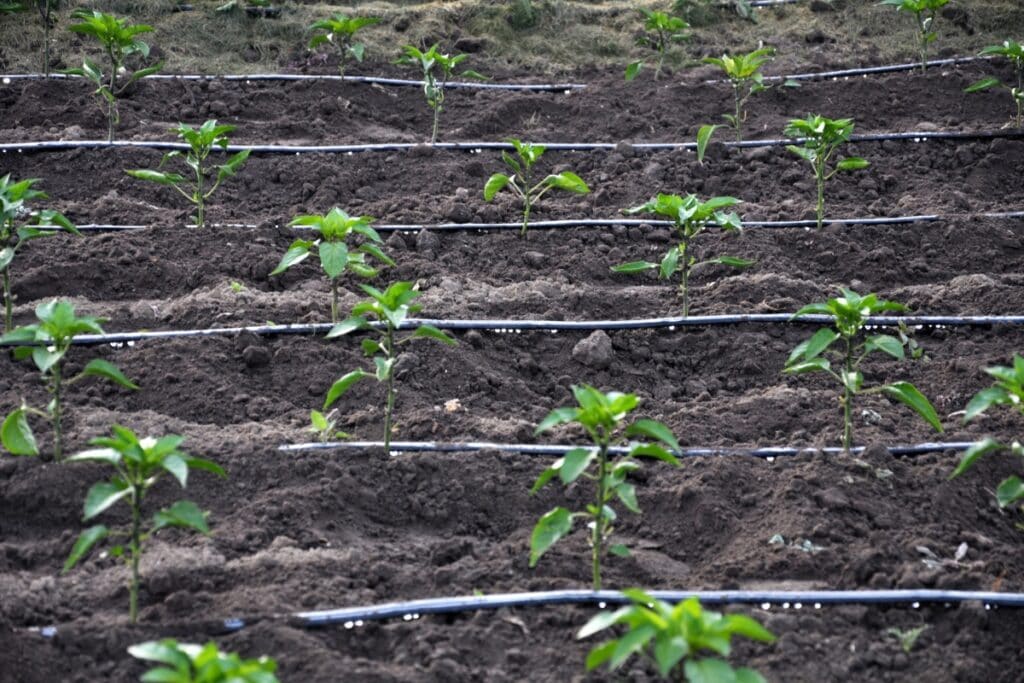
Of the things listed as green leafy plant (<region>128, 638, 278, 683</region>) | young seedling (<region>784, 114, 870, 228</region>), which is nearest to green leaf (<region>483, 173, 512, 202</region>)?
young seedling (<region>784, 114, 870, 228</region>)

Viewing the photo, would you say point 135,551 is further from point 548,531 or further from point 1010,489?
point 1010,489

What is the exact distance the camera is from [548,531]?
10.4ft

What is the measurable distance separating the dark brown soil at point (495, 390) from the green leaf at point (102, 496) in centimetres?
29

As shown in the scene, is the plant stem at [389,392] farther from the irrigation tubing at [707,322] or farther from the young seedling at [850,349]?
the young seedling at [850,349]

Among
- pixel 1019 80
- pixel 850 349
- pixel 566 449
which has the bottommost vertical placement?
pixel 566 449

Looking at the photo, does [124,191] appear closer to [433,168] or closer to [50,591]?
[433,168]

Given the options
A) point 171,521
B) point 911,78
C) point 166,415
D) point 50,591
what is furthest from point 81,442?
point 911,78

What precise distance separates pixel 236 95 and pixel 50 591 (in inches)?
163

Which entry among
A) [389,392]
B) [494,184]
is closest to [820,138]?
[494,184]

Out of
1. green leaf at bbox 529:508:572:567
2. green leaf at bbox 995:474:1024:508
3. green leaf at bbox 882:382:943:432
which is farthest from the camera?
green leaf at bbox 882:382:943:432

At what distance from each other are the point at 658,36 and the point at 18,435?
5442mm

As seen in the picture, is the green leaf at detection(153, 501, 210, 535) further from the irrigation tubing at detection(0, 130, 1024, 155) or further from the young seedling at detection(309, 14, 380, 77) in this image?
the young seedling at detection(309, 14, 380, 77)

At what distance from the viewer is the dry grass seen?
748 cm

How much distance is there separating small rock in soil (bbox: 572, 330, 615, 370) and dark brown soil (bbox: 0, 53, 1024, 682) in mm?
26
